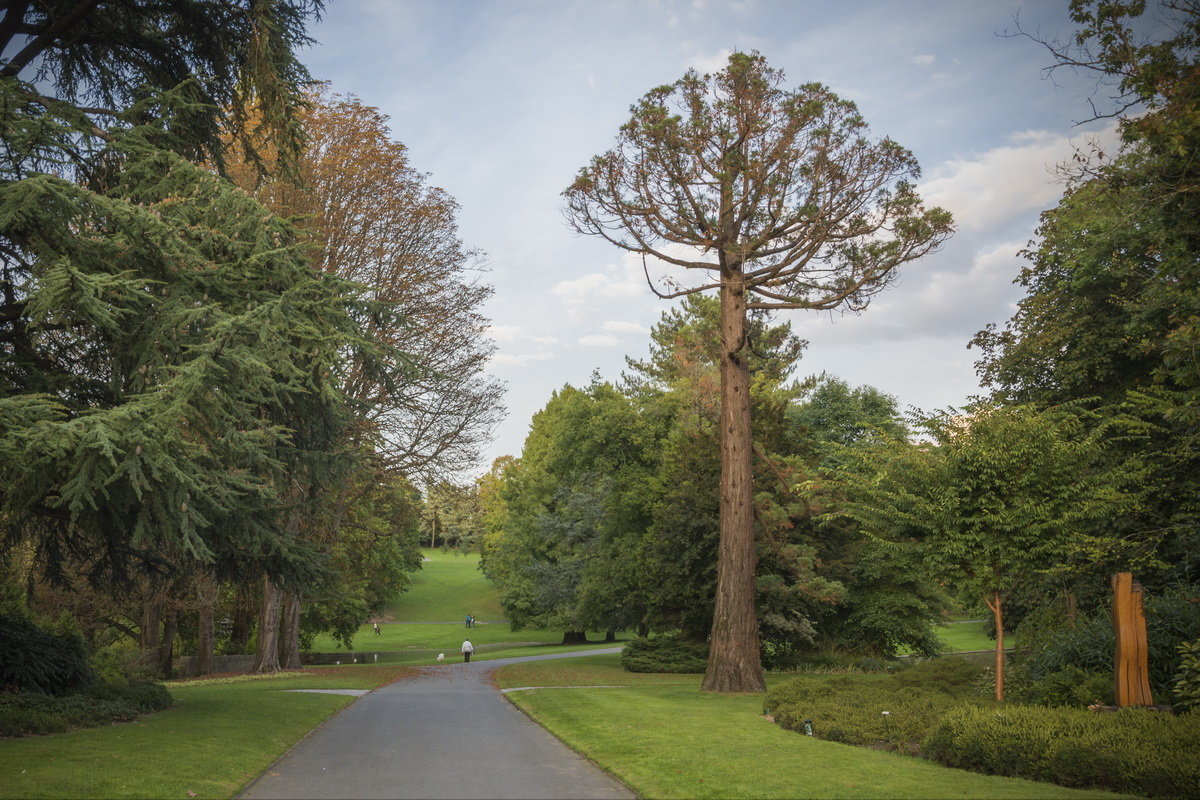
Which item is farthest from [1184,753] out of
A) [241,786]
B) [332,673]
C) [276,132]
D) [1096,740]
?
[332,673]

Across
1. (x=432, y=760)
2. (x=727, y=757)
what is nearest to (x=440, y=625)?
(x=432, y=760)

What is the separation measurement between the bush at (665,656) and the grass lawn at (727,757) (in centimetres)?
978

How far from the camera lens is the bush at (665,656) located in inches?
1170

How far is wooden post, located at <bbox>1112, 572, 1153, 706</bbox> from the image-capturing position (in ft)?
36.3

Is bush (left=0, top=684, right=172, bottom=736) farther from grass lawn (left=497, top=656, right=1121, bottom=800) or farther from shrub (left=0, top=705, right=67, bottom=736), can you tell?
grass lawn (left=497, top=656, right=1121, bottom=800)

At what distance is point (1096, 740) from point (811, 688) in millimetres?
7515

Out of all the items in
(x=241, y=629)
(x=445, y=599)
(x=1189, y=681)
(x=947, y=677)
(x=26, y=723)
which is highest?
(x=1189, y=681)

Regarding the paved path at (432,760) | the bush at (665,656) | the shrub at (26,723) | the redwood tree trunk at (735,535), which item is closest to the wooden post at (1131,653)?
the paved path at (432,760)

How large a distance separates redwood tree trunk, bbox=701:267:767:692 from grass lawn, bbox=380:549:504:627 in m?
54.7

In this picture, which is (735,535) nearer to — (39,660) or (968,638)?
(39,660)

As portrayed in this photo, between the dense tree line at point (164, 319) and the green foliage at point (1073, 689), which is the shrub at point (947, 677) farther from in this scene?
the dense tree line at point (164, 319)

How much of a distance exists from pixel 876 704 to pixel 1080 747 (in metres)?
5.27

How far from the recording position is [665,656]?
30.2 m

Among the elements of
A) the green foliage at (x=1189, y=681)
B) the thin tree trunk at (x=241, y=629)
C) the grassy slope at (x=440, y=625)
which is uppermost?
the green foliage at (x=1189, y=681)
